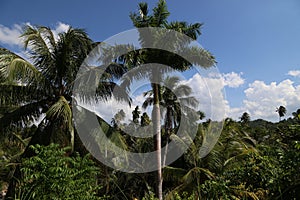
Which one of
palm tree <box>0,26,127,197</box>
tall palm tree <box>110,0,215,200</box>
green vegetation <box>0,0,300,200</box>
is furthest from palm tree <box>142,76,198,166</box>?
palm tree <box>0,26,127,197</box>

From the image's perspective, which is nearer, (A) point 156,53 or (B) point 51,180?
(B) point 51,180

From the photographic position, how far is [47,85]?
1017 centimetres

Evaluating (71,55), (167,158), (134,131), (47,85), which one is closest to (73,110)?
(47,85)

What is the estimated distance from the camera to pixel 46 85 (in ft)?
33.2

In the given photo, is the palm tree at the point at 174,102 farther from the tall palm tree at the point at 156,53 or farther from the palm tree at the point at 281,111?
the palm tree at the point at 281,111

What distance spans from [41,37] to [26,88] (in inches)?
80.3

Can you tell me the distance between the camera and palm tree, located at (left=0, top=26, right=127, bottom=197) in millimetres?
9453

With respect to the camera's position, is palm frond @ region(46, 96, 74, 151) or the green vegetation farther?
palm frond @ region(46, 96, 74, 151)

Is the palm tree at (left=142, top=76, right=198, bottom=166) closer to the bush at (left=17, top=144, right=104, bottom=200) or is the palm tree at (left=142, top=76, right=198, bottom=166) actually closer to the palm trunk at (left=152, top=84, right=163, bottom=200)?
the palm trunk at (left=152, top=84, right=163, bottom=200)

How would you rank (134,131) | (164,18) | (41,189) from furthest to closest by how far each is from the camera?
(134,131) → (164,18) → (41,189)

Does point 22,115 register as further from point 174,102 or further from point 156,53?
point 174,102

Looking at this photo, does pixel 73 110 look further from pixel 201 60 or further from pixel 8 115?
pixel 201 60

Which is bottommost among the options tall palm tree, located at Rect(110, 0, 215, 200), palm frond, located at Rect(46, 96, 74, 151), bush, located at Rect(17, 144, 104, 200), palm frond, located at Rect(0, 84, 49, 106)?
bush, located at Rect(17, 144, 104, 200)

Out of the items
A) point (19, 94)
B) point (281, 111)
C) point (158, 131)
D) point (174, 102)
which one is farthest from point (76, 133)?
point (281, 111)
